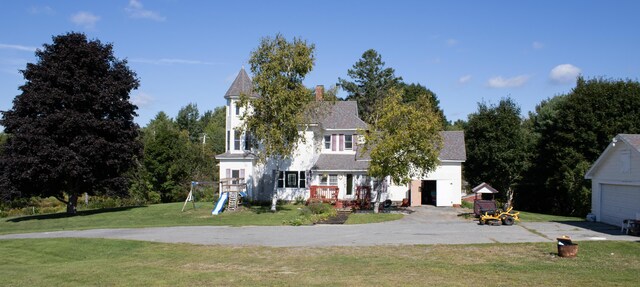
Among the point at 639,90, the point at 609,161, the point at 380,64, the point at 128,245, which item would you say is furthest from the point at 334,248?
the point at 380,64

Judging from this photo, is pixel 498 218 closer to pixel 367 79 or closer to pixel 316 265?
pixel 316 265

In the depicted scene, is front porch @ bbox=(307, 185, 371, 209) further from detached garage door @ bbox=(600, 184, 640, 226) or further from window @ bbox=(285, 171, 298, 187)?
detached garage door @ bbox=(600, 184, 640, 226)

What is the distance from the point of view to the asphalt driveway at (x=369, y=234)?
2370 centimetres

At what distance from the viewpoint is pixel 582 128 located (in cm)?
4366

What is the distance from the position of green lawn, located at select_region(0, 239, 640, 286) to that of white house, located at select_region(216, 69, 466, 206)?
2005 centimetres

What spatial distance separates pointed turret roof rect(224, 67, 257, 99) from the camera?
43.8m

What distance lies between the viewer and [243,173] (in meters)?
44.1

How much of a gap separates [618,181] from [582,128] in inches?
617

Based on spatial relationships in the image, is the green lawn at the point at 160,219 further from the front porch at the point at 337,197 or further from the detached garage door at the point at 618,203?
the detached garage door at the point at 618,203

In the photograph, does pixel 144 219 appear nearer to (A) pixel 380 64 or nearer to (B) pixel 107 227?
(B) pixel 107 227

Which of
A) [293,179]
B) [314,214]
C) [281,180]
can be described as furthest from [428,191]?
[314,214]

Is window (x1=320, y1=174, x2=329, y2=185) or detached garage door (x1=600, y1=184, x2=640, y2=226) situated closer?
detached garage door (x1=600, y1=184, x2=640, y2=226)

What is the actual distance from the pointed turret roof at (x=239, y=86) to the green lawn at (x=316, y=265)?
21.3 meters

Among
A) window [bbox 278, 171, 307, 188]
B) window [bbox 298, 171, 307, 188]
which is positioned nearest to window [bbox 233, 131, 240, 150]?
window [bbox 278, 171, 307, 188]
